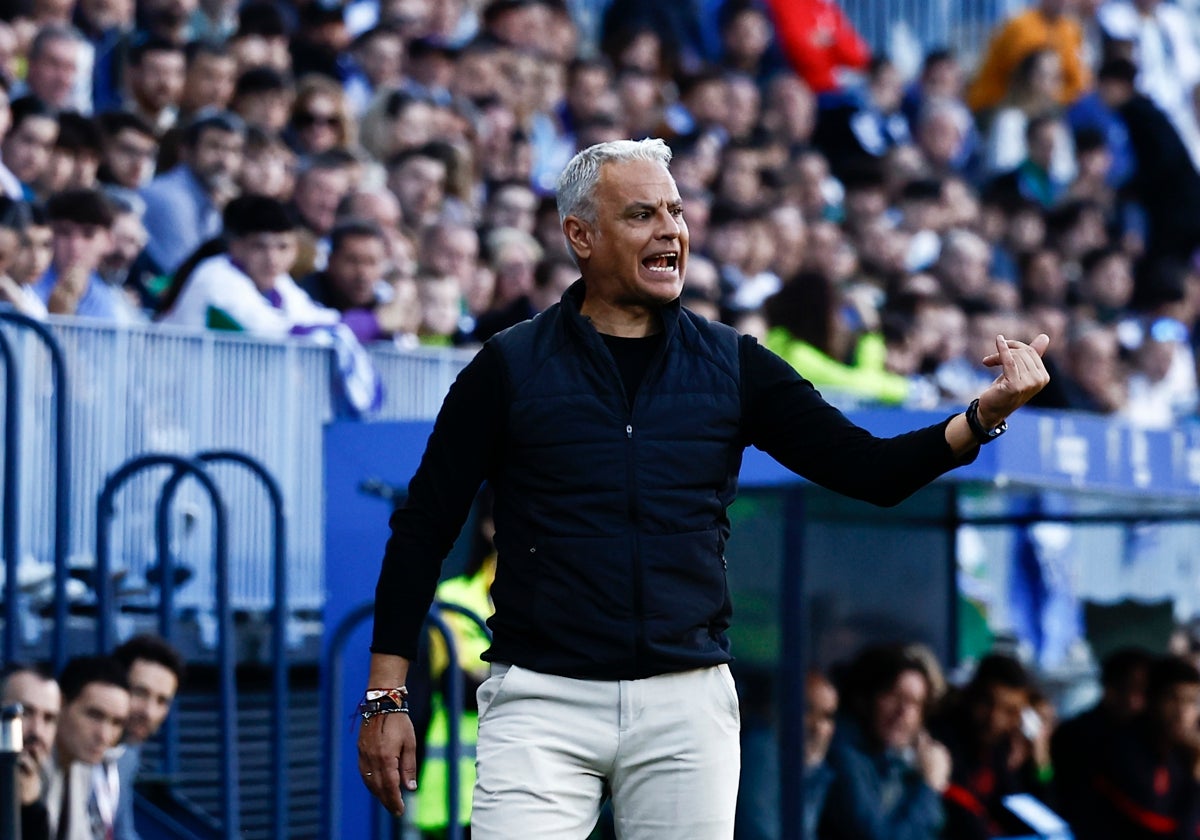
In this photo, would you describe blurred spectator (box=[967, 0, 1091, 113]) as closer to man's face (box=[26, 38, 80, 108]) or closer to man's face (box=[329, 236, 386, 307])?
man's face (box=[329, 236, 386, 307])

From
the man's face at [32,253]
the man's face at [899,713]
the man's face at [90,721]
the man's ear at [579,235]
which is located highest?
the man's face at [32,253]

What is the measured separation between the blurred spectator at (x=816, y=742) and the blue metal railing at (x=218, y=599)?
7.17 ft

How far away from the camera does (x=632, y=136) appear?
565 inches

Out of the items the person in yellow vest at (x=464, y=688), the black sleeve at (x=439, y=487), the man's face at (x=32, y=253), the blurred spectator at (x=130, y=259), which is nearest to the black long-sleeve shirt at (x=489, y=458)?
the black sleeve at (x=439, y=487)

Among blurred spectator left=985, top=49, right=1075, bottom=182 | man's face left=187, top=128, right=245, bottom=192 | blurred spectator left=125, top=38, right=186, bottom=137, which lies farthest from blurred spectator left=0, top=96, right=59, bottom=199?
blurred spectator left=985, top=49, right=1075, bottom=182

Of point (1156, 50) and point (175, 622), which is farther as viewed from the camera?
point (1156, 50)

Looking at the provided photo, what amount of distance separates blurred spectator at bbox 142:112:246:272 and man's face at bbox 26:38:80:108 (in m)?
0.56

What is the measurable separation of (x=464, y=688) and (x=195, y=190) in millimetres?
2859

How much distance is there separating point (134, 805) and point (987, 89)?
1198cm

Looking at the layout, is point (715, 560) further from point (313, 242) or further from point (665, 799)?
point (313, 242)

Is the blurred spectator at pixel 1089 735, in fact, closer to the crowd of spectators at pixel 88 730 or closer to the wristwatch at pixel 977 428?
the crowd of spectators at pixel 88 730

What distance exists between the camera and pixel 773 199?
14.4m

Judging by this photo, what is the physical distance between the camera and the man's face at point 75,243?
8.66m

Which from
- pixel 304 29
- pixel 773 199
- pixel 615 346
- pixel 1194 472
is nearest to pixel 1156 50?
pixel 773 199
